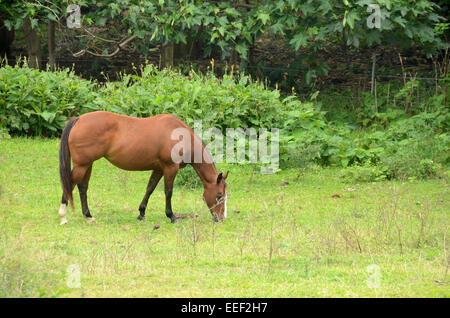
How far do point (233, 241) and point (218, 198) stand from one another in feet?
3.98

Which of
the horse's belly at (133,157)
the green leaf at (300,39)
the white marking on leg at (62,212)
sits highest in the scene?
the green leaf at (300,39)

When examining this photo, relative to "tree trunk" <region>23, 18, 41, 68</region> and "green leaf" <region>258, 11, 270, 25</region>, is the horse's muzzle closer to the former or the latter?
"green leaf" <region>258, 11, 270, 25</region>

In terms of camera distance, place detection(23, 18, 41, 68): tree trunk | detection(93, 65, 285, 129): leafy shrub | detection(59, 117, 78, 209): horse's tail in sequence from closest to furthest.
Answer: detection(59, 117, 78, 209): horse's tail → detection(93, 65, 285, 129): leafy shrub → detection(23, 18, 41, 68): tree trunk

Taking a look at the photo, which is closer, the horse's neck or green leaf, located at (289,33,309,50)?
the horse's neck

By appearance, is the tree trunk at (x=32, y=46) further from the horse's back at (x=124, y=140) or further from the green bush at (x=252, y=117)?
the horse's back at (x=124, y=140)

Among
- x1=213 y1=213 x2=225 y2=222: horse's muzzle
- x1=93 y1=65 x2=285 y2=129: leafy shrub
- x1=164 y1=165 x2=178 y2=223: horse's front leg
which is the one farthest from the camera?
x1=93 y1=65 x2=285 y2=129: leafy shrub

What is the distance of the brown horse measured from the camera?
29.1 ft

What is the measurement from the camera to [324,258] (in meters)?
7.15

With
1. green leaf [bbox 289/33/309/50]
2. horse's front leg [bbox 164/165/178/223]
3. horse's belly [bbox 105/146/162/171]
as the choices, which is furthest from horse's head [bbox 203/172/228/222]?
green leaf [bbox 289/33/309/50]

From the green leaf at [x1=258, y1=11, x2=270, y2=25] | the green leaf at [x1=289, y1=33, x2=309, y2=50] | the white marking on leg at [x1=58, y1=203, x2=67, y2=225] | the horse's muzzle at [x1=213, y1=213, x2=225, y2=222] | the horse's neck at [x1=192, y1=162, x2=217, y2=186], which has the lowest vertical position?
the horse's muzzle at [x1=213, y1=213, x2=225, y2=222]

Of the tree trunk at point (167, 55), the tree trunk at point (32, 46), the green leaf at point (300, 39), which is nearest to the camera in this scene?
the green leaf at point (300, 39)

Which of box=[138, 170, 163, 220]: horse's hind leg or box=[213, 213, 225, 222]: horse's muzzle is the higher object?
box=[138, 170, 163, 220]: horse's hind leg

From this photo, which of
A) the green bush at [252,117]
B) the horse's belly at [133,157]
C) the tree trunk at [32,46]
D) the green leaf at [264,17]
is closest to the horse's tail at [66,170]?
the horse's belly at [133,157]

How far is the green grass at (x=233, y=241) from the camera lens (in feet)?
19.5
